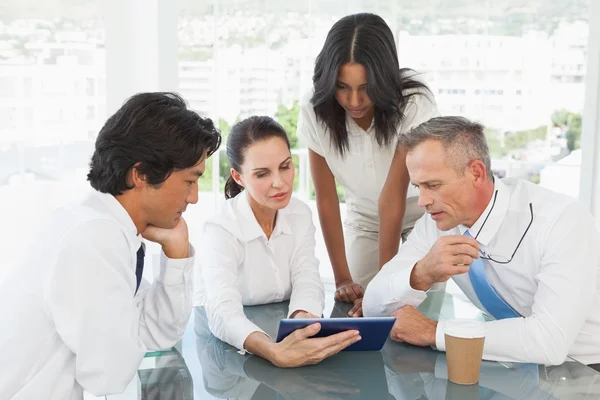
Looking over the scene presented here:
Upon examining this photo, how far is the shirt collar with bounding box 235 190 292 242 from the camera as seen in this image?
2.21 m

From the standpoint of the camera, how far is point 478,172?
1.95 metres

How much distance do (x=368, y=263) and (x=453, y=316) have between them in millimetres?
809

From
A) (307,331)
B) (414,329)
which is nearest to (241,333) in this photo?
(307,331)

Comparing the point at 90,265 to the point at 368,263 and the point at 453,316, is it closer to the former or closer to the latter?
the point at 453,316

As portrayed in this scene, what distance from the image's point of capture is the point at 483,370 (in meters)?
1.67

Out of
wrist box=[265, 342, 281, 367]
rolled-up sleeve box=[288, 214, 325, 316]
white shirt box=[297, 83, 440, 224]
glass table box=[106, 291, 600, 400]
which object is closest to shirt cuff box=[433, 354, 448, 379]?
glass table box=[106, 291, 600, 400]

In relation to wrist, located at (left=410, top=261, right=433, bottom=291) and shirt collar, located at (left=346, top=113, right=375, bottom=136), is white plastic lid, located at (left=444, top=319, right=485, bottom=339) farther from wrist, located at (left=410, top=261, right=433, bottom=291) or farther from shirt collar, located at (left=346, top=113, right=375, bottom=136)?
shirt collar, located at (left=346, top=113, right=375, bottom=136)

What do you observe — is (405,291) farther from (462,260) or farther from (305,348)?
(305,348)

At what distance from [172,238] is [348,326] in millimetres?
465

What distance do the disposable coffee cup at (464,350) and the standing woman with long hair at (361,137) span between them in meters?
0.63

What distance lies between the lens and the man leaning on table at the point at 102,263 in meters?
1.40

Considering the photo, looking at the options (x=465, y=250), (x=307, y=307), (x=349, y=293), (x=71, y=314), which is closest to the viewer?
(x=71, y=314)

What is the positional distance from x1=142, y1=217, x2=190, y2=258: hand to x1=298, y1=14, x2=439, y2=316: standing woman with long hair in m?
0.62

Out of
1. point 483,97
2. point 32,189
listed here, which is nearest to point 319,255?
point 483,97
